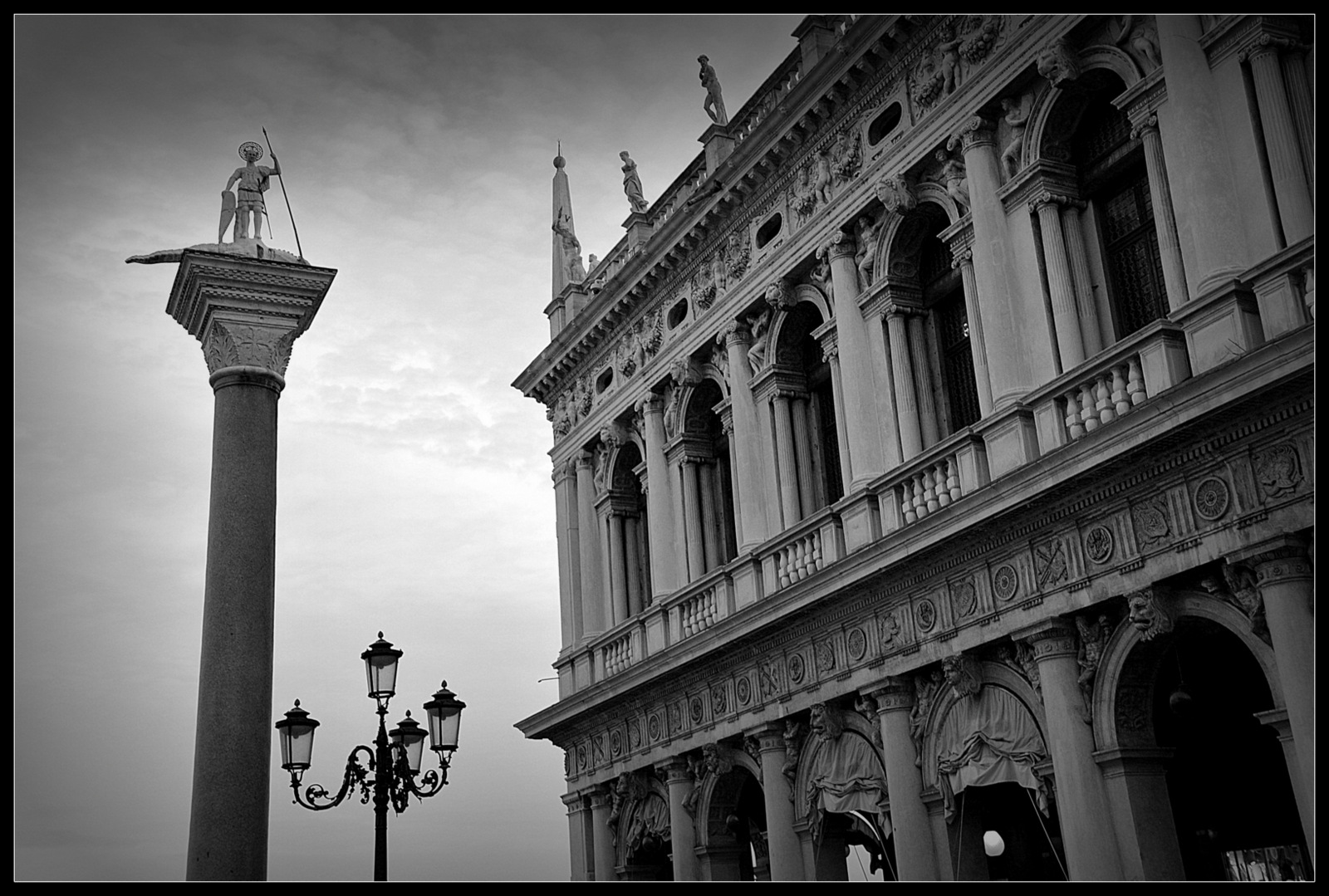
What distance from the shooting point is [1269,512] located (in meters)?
12.1

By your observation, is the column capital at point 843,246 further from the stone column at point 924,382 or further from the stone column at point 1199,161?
the stone column at point 1199,161

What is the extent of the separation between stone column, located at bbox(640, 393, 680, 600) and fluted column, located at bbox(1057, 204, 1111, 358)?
342 inches

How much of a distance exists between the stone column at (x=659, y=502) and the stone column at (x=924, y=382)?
5897mm

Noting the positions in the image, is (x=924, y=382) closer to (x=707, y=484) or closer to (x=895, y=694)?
(x=895, y=694)

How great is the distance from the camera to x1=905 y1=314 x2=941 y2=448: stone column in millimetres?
17625

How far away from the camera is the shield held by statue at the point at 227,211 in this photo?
13336mm

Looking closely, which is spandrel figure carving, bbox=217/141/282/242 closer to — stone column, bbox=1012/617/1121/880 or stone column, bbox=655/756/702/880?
stone column, bbox=1012/617/1121/880

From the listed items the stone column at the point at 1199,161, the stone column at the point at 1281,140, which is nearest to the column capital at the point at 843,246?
the stone column at the point at 1199,161

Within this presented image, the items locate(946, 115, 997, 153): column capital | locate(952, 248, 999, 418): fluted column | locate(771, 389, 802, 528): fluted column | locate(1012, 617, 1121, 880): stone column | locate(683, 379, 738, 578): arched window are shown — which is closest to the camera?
locate(1012, 617, 1121, 880): stone column

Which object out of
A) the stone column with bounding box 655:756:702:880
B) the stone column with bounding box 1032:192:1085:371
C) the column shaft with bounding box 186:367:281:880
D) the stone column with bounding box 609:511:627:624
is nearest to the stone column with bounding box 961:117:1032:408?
the stone column with bounding box 1032:192:1085:371

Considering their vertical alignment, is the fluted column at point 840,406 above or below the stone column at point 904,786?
above

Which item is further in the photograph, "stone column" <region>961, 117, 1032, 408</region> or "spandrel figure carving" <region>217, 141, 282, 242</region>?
"stone column" <region>961, 117, 1032, 408</region>

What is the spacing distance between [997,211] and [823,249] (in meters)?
3.26

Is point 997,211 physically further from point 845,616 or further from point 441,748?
point 441,748
